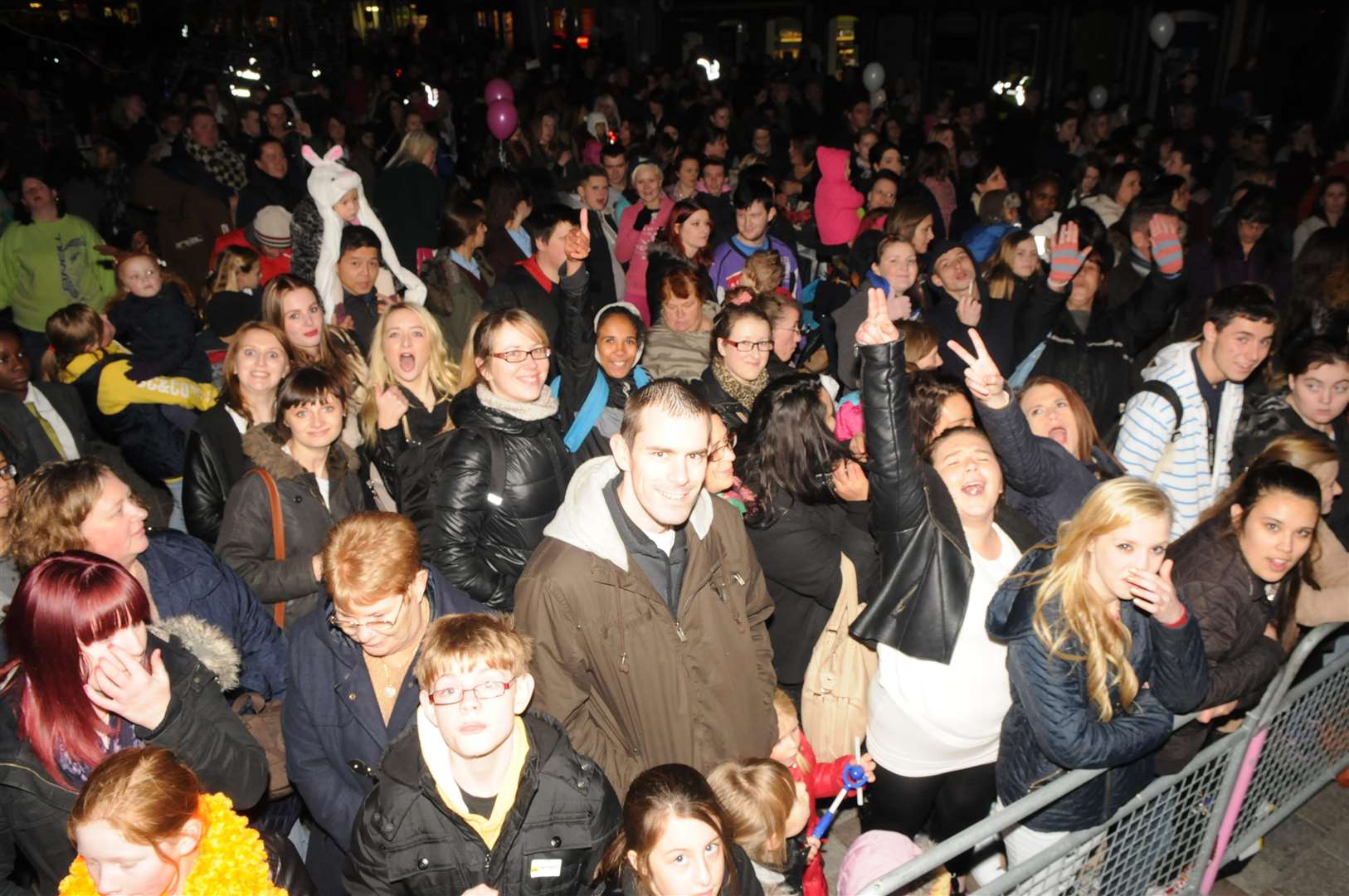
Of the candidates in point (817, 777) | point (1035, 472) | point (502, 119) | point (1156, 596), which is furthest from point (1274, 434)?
point (502, 119)

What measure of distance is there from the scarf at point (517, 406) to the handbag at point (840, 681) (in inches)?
50.4

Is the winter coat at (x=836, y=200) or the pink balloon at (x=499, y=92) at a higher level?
the pink balloon at (x=499, y=92)

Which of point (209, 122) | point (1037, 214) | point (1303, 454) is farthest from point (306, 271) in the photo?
point (1037, 214)

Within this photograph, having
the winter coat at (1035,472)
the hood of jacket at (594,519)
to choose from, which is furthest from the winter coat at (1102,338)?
the hood of jacket at (594,519)

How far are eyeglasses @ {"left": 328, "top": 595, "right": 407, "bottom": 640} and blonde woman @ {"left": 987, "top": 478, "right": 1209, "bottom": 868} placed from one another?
1.80m

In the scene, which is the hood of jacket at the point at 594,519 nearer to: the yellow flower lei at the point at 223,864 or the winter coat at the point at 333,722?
the winter coat at the point at 333,722

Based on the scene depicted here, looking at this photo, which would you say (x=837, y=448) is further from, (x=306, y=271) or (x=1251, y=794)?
(x=306, y=271)

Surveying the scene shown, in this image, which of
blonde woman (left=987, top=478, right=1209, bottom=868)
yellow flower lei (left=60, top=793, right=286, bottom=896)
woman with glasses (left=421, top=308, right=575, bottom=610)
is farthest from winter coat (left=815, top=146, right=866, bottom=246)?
yellow flower lei (left=60, top=793, right=286, bottom=896)

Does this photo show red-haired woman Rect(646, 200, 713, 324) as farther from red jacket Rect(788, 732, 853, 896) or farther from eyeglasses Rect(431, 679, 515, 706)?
eyeglasses Rect(431, 679, 515, 706)

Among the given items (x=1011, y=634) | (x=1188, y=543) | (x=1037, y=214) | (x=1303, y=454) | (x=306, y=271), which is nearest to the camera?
(x=1011, y=634)

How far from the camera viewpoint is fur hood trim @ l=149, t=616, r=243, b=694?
2812 mm

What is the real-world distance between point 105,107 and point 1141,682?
1637 cm

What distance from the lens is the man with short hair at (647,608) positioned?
8.76ft

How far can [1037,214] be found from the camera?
8.23m
